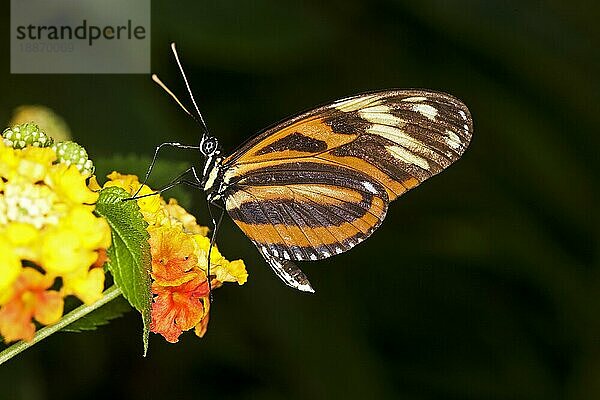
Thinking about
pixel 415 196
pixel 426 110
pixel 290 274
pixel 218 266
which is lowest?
pixel 415 196

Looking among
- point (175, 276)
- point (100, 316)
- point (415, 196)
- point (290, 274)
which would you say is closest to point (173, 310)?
point (175, 276)

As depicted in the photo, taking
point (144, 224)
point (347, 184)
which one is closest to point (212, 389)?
point (347, 184)

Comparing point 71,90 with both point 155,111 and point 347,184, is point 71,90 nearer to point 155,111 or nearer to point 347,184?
point 155,111

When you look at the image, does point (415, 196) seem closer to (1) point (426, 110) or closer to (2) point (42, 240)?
(1) point (426, 110)

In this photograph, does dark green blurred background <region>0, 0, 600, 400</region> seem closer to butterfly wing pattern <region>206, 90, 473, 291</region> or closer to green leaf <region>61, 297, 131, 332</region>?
butterfly wing pattern <region>206, 90, 473, 291</region>

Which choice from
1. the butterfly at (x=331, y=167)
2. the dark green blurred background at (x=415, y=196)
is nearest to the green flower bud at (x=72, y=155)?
the butterfly at (x=331, y=167)

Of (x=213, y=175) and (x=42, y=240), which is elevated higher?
(x=42, y=240)

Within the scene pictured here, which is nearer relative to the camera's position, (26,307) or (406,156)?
(26,307)
